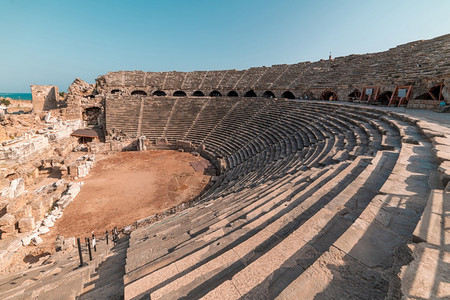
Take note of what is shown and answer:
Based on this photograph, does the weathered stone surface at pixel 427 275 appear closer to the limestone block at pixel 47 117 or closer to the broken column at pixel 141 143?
the broken column at pixel 141 143

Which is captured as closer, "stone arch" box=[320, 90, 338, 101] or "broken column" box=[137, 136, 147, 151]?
"broken column" box=[137, 136, 147, 151]

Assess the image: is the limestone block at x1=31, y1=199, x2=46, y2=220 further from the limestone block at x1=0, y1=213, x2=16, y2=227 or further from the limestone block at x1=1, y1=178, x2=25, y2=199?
the limestone block at x1=1, y1=178, x2=25, y2=199

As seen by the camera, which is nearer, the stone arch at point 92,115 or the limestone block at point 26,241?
the limestone block at point 26,241

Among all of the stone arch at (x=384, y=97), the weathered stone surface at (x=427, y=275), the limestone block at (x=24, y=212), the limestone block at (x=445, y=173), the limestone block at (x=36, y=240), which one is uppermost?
the stone arch at (x=384, y=97)

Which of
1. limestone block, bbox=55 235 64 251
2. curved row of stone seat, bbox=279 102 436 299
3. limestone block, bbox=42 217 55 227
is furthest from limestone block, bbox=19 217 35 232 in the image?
curved row of stone seat, bbox=279 102 436 299

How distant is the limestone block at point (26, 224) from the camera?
9.09 metres

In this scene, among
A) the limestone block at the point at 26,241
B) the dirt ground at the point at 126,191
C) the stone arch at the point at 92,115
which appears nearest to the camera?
the limestone block at the point at 26,241

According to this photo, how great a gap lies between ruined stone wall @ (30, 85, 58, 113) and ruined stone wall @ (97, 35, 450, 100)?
836cm

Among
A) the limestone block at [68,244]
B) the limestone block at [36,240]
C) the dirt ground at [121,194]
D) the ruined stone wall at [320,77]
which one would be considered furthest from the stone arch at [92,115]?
the limestone block at [68,244]

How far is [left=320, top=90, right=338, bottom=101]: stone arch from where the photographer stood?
22.6m

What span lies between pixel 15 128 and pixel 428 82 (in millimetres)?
34823

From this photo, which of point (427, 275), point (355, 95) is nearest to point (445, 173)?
point (427, 275)

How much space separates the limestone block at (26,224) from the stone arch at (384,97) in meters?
25.6

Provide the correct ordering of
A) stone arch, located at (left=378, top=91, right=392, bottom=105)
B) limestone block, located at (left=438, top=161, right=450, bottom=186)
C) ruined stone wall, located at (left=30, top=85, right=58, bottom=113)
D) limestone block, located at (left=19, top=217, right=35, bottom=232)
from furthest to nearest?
1. ruined stone wall, located at (left=30, top=85, right=58, bottom=113)
2. stone arch, located at (left=378, top=91, right=392, bottom=105)
3. limestone block, located at (left=19, top=217, right=35, bottom=232)
4. limestone block, located at (left=438, top=161, right=450, bottom=186)
